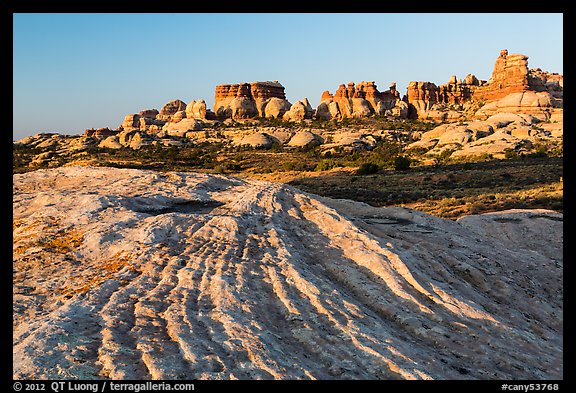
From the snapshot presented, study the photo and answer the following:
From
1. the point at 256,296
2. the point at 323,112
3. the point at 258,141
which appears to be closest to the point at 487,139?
the point at 258,141

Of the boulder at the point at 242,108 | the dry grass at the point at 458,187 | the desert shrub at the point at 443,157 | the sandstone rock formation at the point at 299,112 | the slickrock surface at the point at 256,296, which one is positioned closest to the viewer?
the slickrock surface at the point at 256,296

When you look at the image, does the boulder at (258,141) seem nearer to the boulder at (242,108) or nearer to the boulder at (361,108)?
the boulder at (242,108)

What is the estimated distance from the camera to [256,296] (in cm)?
464

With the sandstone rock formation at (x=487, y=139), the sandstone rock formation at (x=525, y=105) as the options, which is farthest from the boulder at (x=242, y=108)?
the sandstone rock formation at (x=525, y=105)

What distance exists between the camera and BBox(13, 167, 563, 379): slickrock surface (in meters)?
3.56

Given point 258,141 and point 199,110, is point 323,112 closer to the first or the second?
point 199,110

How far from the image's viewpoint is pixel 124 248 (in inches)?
A: 214

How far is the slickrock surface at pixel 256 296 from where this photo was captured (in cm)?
356

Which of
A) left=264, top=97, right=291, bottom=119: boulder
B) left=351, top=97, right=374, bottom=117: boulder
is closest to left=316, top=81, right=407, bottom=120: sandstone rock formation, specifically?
left=351, top=97, right=374, bottom=117: boulder

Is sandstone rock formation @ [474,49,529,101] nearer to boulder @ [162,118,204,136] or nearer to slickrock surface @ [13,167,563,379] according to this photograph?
boulder @ [162,118,204,136]

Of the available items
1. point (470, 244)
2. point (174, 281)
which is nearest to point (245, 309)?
point (174, 281)

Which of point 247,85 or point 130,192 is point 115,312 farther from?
point 247,85
